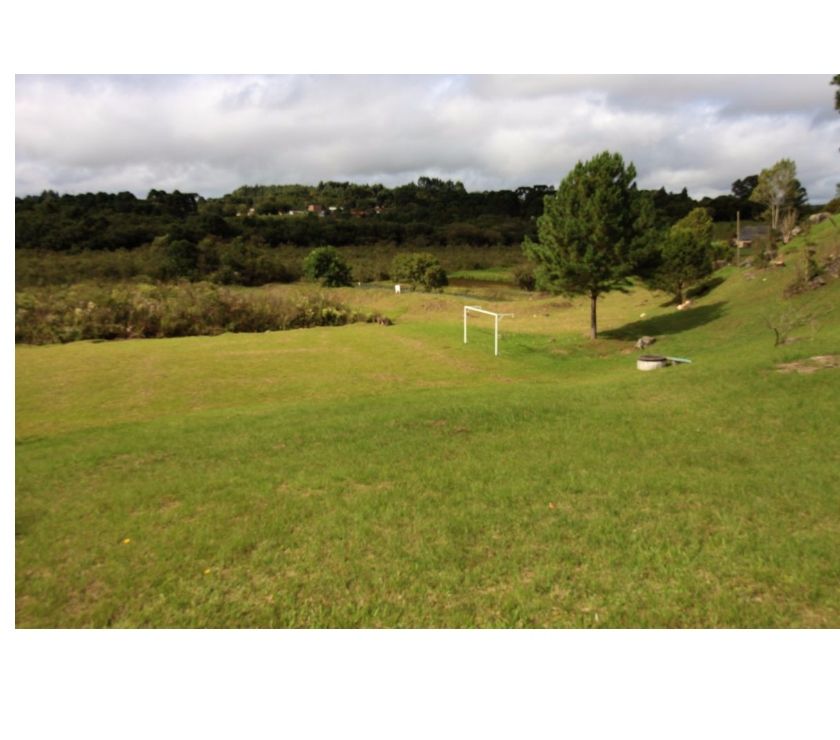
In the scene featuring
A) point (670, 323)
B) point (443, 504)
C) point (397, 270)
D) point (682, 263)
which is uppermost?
point (397, 270)

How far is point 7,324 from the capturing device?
554cm

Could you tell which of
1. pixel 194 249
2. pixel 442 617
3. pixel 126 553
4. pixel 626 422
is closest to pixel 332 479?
pixel 126 553

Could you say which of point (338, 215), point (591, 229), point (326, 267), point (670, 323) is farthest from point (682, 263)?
point (338, 215)

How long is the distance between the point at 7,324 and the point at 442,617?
17.2 ft

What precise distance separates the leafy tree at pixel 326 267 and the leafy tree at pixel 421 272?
5.02 meters

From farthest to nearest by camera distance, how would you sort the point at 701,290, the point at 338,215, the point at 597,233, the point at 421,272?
the point at 338,215 → the point at 421,272 → the point at 701,290 → the point at 597,233

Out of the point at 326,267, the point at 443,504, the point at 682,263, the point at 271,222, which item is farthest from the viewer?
the point at 271,222

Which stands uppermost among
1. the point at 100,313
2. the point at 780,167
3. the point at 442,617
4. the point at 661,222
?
the point at 780,167

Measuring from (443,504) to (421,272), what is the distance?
4187 cm

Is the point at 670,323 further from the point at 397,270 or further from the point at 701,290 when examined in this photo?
the point at 397,270

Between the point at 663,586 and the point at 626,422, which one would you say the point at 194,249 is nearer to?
the point at 626,422

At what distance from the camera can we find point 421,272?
46.2 m

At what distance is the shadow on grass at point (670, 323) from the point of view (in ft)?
73.4

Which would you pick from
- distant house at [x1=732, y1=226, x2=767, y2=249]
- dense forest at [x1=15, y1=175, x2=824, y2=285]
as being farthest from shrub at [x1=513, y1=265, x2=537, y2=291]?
distant house at [x1=732, y1=226, x2=767, y2=249]
